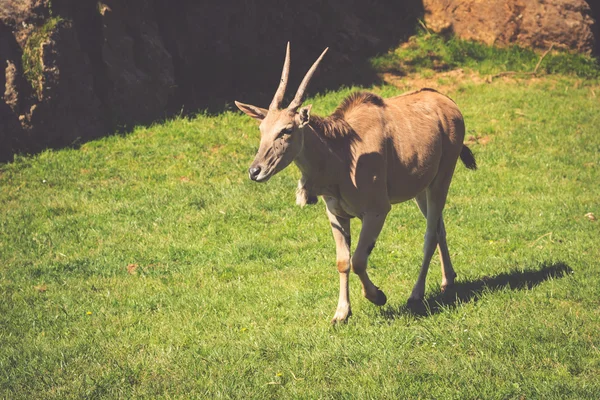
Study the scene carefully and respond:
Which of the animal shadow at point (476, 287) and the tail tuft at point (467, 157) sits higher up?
the tail tuft at point (467, 157)

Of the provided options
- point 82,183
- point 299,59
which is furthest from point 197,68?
point 82,183

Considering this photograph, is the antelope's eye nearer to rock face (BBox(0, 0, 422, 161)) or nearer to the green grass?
rock face (BBox(0, 0, 422, 161))

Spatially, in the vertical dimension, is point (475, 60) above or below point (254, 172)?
below

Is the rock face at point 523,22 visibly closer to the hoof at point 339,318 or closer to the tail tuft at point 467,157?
the tail tuft at point 467,157

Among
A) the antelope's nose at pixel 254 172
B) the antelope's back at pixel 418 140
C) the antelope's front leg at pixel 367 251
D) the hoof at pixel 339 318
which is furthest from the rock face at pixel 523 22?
the antelope's nose at pixel 254 172

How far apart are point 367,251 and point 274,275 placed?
79.0 inches

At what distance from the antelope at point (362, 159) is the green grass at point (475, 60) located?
8797mm

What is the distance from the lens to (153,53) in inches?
583

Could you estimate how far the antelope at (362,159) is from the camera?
6.96 metres

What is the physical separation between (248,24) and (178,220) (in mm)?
6685

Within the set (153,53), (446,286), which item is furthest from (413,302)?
(153,53)

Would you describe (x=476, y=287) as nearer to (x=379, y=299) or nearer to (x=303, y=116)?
(x=379, y=299)

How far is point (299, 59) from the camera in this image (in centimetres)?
1684

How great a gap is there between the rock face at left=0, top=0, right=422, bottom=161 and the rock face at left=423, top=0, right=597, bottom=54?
1.05 metres
